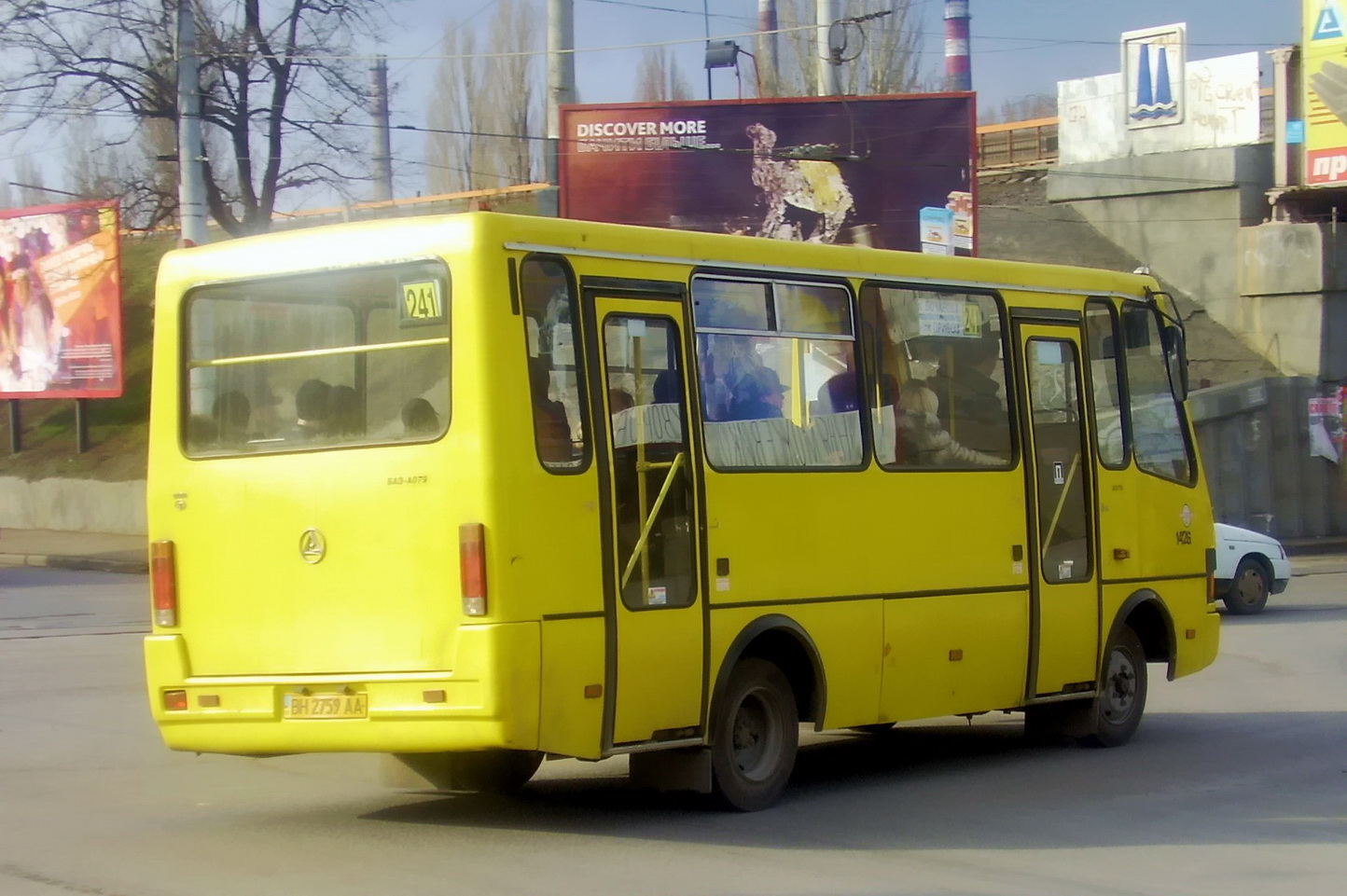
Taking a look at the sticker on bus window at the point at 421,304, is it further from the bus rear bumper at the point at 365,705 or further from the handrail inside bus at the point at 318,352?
the bus rear bumper at the point at 365,705

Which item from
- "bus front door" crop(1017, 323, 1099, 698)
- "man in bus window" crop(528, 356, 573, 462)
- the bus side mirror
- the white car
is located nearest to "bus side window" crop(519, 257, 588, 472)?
"man in bus window" crop(528, 356, 573, 462)

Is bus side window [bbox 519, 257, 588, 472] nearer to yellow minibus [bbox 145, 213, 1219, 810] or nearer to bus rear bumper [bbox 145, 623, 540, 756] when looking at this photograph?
yellow minibus [bbox 145, 213, 1219, 810]

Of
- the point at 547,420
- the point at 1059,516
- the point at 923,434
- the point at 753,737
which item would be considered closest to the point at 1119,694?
the point at 1059,516

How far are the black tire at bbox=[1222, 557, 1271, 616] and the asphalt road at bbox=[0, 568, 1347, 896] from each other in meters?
8.00

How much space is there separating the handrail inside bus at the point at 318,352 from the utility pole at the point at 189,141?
596 inches

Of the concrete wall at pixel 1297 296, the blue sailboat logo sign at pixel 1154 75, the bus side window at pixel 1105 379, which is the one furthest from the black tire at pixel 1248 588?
the blue sailboat logo sign at pixel 1154 75

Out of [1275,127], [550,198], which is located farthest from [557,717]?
[550,198]

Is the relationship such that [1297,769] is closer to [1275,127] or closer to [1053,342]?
[1053,342]

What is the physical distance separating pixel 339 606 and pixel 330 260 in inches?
63.9

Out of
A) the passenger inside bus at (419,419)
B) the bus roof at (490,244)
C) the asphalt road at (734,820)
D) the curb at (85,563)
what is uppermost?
the bus roof at (490,244)

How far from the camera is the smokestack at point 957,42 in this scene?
205 feet

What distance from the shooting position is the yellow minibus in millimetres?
7594

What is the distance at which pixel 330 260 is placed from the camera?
809cm

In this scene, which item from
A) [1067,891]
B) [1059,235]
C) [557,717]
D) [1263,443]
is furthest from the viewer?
[1059,235]
